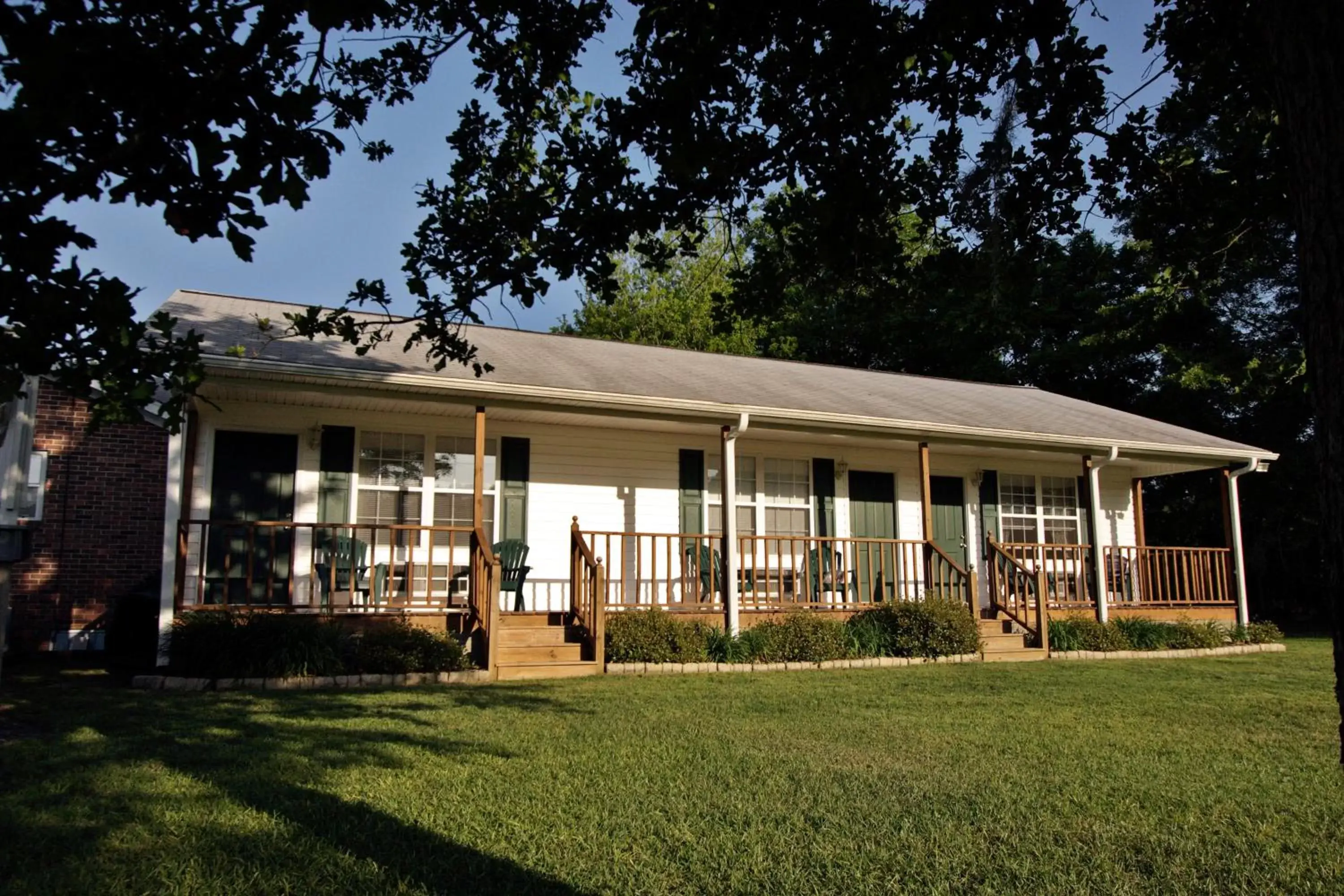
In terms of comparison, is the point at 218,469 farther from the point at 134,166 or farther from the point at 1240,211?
the point at 1240,211

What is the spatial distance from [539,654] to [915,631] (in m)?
4.61

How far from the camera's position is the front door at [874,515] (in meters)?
14.4

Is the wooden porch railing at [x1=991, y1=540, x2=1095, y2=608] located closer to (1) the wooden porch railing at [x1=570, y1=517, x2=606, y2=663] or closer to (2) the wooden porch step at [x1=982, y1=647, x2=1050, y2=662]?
(2) the wooden porch step at [x1=982, y1=647, x2=1050, y2=662]

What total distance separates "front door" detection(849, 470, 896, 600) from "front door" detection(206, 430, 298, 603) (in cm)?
761

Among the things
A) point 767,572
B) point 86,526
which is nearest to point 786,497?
point 767,572

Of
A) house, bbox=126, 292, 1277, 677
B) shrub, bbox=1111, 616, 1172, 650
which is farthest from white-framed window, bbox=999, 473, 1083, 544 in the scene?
shrub, bbox=1111, 616, 1172, 650

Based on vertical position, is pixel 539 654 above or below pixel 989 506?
below

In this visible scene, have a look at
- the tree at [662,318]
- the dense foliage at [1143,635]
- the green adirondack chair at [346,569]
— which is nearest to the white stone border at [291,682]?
the green adirondack chair at [346,569]

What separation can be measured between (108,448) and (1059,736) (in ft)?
39.2

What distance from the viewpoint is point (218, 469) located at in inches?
442

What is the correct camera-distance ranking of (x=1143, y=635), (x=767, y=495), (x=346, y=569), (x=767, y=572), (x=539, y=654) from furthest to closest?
(x=767, y=495) → (x=1143, y=635) → (x=767, y=572) → (x=346, y=569) → (x=539, y=654)

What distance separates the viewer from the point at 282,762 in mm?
5719

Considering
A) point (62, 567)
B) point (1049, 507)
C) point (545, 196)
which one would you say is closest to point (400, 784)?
point (545, 196)

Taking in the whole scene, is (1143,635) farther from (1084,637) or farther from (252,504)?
(252,504)
